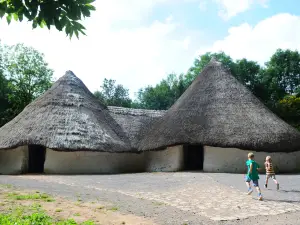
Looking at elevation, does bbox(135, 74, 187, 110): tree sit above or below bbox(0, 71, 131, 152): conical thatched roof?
above

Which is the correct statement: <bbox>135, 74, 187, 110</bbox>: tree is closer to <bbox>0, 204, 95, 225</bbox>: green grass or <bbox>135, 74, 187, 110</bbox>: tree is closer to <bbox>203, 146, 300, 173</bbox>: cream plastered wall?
<bbox>203, 146, 300, 173</bbox>: cream plastered wall

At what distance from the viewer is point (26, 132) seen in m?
15.3

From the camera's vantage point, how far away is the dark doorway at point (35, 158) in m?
16.5

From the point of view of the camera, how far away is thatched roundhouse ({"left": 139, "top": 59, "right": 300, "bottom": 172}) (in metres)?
14.8

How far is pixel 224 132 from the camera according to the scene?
590 inches

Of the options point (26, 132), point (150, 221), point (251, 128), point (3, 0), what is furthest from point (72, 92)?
point (3, 0)

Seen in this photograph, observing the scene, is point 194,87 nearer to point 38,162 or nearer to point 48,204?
point 38,162

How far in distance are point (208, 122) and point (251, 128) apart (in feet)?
6.40

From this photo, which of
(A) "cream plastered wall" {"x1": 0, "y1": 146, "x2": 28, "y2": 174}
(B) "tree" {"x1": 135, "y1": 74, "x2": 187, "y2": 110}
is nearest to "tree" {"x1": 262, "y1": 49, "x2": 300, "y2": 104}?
(B) "tree" {"x1": 135, "y1": 74, "x2": 187, "y2": 110}

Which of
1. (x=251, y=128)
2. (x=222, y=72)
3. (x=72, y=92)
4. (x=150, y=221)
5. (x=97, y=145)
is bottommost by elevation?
(x=150, y=221)

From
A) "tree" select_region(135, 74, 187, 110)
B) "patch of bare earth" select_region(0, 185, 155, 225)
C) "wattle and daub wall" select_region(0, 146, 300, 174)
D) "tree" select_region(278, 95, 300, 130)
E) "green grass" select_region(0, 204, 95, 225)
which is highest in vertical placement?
"tree" select_region(135, 74, 187, 110)

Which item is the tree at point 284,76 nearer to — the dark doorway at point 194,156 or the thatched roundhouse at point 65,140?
the dark doorway at point 194,156

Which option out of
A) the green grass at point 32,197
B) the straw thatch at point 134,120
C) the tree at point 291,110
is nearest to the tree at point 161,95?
the tree at point 291,110

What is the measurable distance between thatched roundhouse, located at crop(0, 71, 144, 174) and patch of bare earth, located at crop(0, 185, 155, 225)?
25.0ft
